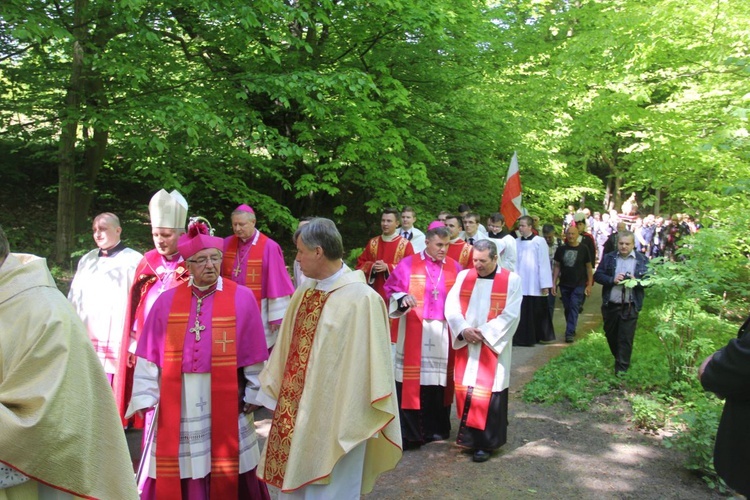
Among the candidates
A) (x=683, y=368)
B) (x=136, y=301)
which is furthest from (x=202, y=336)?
(x=683, y=368)

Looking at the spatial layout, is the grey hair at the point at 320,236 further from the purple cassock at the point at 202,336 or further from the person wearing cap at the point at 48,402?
the person wearing cap at the point at 48,402

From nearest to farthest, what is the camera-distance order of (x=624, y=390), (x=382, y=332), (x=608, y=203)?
1. (x=382, y=332)
2. (x=624, y=390)
3. (x=608, y=203)

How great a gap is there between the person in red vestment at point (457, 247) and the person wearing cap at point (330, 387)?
13.7 ft

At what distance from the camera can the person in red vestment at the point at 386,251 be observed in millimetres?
8191

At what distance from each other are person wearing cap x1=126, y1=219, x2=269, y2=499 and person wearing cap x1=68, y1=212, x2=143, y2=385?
1716 mm

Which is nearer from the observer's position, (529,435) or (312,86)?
(529,435)

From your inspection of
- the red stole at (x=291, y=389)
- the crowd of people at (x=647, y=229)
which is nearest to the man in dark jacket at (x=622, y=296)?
the crowd of people at (x=647, y=229)

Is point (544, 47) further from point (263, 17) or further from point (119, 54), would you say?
point (119, 54)

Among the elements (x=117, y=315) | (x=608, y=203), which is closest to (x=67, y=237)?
(x=117, y=315)

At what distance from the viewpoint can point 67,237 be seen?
34.0 ft

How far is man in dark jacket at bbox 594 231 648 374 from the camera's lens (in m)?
7.75

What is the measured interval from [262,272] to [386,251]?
2.29 metres

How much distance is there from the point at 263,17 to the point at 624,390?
22.3 feet

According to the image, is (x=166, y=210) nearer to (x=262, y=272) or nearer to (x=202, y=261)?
(x=262, y=272)
